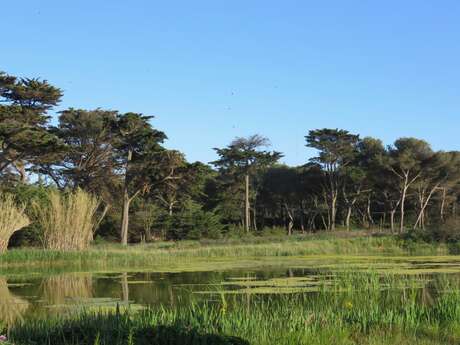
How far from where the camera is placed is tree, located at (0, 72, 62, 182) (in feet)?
102

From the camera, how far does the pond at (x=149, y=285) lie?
41.3 feet

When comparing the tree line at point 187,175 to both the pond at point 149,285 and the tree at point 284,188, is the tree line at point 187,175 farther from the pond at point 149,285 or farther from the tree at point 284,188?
the pond at point 149,285

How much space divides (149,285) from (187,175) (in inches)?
919

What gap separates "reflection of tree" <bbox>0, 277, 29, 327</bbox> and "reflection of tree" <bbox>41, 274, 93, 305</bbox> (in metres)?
0.56

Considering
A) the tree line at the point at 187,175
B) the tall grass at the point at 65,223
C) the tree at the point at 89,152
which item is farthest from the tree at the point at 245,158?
the tall grass at the point at 65,223

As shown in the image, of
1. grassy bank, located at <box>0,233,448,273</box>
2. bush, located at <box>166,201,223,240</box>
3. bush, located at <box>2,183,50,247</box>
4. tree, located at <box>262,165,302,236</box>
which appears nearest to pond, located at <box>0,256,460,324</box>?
grassy bank, located at <box>0,233,448,273</box>

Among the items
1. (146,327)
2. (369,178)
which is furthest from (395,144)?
(146,327)

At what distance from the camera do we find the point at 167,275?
18781mm

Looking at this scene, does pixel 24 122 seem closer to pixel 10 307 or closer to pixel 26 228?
pixel 26 228

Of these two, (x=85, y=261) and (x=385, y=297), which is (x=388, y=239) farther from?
(x=385, y=297)

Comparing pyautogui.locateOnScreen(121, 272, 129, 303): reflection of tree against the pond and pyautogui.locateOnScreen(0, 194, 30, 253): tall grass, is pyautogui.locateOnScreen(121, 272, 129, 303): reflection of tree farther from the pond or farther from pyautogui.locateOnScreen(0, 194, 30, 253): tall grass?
pyautogui.locateOnScreen(0, 194, 30, 253): tall grass

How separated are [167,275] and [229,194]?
38.5 meters

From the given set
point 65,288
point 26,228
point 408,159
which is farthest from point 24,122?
point 408,159

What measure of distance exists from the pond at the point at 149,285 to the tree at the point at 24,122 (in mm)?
12317
